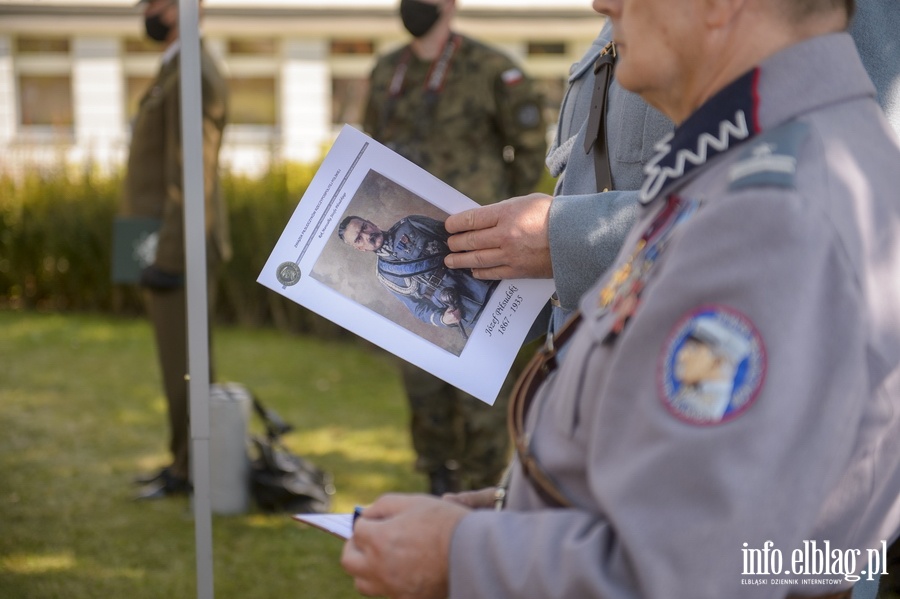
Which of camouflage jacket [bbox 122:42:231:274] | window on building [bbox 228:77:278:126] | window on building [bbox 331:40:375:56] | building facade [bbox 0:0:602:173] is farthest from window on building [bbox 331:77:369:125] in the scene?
camouflage jacket [bbox 122:42:231:274]

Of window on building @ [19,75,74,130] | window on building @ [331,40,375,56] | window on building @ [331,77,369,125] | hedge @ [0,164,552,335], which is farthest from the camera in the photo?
window on building @ [19,75,74,130]

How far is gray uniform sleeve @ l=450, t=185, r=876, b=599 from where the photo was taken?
0.98 meters

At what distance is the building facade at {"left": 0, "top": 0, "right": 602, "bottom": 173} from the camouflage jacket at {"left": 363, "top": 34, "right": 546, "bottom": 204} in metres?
11.8

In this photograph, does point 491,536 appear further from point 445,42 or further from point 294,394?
point 294,394

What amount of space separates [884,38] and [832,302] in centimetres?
99

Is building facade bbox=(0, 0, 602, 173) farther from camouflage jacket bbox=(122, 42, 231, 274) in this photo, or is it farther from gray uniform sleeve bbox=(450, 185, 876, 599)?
gray uniform sleeve bbox=(450, 185, 876, 599)

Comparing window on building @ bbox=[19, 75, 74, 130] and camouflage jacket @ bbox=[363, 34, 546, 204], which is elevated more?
camouflage jacket @ bbox=[363, 34, 546, 204]

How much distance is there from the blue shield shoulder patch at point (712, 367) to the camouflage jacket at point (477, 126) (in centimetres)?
376

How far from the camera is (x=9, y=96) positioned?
1762 cm

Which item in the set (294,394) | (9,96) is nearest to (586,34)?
(9,96)

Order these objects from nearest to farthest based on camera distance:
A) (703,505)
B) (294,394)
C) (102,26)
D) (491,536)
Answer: (703,505)
(491,536)
(294,394)
(102,26)

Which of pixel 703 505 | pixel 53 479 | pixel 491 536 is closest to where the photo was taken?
pixel 703 505

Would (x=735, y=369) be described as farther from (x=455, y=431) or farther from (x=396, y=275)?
(x=455, y=431)

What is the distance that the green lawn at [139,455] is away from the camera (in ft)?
13.6
